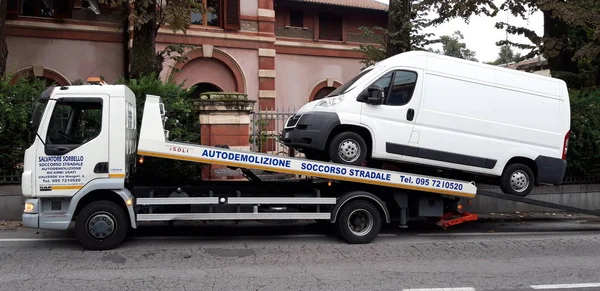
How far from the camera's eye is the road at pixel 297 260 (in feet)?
19.8

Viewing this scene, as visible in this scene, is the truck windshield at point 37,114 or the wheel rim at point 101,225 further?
the wheel rim at point 101,225

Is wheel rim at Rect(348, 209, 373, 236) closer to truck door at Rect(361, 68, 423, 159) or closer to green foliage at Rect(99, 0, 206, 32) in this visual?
truck door at Rect(361, 68, 423, 159)

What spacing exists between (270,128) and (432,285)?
6978mm

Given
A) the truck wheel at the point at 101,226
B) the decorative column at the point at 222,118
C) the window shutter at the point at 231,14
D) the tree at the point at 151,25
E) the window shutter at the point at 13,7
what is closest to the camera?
the truck wheel at the point at 101,226

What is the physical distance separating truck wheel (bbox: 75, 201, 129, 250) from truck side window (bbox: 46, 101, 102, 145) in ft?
3.28

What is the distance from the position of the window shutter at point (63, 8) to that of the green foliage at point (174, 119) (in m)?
7.61

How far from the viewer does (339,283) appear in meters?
6.05

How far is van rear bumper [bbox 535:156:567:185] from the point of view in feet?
29.2

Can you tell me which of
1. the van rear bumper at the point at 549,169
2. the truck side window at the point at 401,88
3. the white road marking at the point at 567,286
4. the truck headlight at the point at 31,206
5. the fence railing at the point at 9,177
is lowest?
the white road marking at the point at 567,286

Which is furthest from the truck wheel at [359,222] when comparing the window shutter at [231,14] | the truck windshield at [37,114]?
the window shutter at [231,14]

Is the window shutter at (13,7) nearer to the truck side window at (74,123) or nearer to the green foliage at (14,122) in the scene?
the green foliage at (14,122)

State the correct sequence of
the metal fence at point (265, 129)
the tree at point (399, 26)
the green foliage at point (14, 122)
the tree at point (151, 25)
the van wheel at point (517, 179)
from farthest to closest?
the tree at point (399, 26) → the tree at point (151, 25) → the metal fence at point (265, 129) → the green foliage at point (14, 122) → the van wheel at point (517, 179)

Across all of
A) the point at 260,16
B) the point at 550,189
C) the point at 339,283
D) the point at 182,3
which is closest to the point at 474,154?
the point at 339,283

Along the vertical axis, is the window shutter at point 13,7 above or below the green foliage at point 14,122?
above
